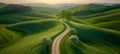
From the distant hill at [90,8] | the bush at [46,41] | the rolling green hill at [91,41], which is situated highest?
the distant hill at [90,8]

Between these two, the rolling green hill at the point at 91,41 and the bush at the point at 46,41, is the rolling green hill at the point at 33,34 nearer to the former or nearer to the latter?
the bush at the point at 46,41

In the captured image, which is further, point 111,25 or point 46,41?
point 111,25

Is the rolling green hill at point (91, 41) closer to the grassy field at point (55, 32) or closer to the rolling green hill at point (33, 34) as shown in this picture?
the grassy field at point (55, 32)

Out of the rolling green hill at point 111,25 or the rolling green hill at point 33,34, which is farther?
the rolling green hill at point 111,25

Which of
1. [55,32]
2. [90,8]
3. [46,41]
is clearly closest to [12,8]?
[55,32]

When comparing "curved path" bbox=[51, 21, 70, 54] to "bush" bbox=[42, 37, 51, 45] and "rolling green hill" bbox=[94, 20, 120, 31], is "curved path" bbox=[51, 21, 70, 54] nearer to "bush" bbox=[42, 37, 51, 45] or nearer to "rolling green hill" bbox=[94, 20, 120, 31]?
"bush" bbox=[42, 37, 51, 45]

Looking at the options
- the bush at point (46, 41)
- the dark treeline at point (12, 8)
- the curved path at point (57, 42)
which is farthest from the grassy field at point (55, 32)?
the dark treeline at point (12, 8)

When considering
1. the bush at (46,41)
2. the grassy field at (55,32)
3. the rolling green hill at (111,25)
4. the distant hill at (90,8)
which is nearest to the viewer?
the bush at (46,41)

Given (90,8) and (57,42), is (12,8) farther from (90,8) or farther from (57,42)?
(90,8)

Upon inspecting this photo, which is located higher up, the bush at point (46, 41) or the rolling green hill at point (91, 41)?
the bush at point (46, 41)

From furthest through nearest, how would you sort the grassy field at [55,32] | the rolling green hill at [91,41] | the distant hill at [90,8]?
the distant hill at [90,8], the rolling green hill at [91,41], the grassy field at [55,32]

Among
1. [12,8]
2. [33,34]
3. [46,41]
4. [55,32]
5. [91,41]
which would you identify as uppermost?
[12,8]
